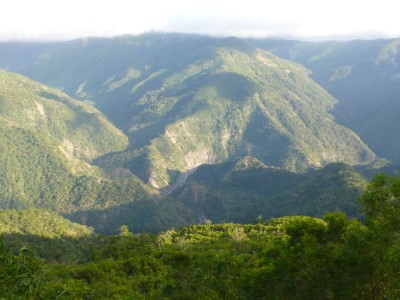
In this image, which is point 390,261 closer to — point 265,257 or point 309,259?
point 309,259

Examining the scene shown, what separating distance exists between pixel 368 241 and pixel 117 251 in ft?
312

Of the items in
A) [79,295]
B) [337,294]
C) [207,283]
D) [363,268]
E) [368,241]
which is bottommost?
[79,295]

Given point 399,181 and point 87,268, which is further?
point 87,268

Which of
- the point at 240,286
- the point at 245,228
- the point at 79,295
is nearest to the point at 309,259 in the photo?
the point at 240,286

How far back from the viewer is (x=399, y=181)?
112 feet

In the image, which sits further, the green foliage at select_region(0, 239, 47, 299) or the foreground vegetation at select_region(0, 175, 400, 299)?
the foreground vegetation at select_region(0, 175, 400, 299)

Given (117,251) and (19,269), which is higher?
(19,269)

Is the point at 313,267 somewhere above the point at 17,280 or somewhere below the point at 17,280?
below

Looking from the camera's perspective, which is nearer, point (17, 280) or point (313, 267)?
point (17, 280)

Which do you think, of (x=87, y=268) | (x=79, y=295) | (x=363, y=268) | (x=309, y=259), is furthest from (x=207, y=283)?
(x=87, y=268)

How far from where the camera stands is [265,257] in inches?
1951

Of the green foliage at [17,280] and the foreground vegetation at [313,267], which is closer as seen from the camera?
the green foliage at [17,280]

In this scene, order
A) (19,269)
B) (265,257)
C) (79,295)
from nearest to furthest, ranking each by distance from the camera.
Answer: (19,269), (265,257), (79,295)

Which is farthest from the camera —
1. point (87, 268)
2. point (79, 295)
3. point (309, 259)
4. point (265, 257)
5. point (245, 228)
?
point (245, 228)
